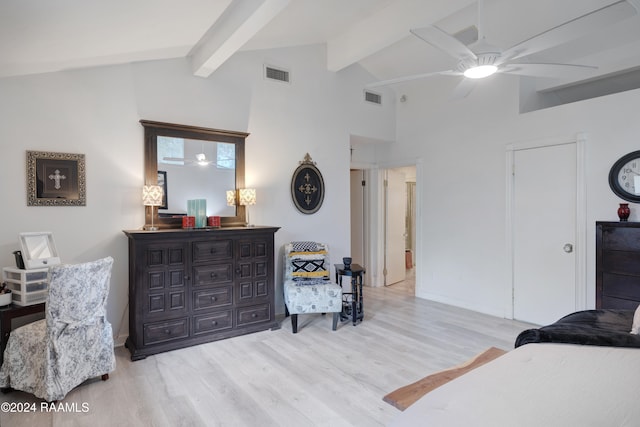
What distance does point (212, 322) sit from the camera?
3621 mm

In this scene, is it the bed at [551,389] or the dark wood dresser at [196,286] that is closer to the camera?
the bed at [551,389]


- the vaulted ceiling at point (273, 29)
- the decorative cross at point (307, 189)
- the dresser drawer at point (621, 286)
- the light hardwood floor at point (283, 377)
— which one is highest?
the vaulted ceiling at point (273, 29)

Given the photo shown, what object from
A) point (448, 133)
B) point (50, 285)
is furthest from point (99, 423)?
point (448, 133)

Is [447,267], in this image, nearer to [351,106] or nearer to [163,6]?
[351,106]

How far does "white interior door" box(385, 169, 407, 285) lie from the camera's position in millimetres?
6246

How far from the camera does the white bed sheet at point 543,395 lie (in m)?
1.11

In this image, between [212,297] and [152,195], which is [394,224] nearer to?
[212,297]

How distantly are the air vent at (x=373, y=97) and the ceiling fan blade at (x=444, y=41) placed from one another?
3207 millimetres

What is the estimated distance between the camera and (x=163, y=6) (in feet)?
7.77

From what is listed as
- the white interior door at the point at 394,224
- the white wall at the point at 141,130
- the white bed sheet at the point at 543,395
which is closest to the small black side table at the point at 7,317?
the white wall at the point at 141,130

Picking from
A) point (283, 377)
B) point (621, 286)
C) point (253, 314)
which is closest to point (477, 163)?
point (621, 286)

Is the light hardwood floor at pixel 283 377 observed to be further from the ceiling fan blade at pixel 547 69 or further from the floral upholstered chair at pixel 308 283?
the ceiling fan blade at pixel 547 69

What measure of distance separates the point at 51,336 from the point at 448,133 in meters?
5.06

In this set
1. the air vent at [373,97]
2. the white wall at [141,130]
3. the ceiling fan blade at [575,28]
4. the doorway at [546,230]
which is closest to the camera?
the ceiling fan blade at [575,28]
